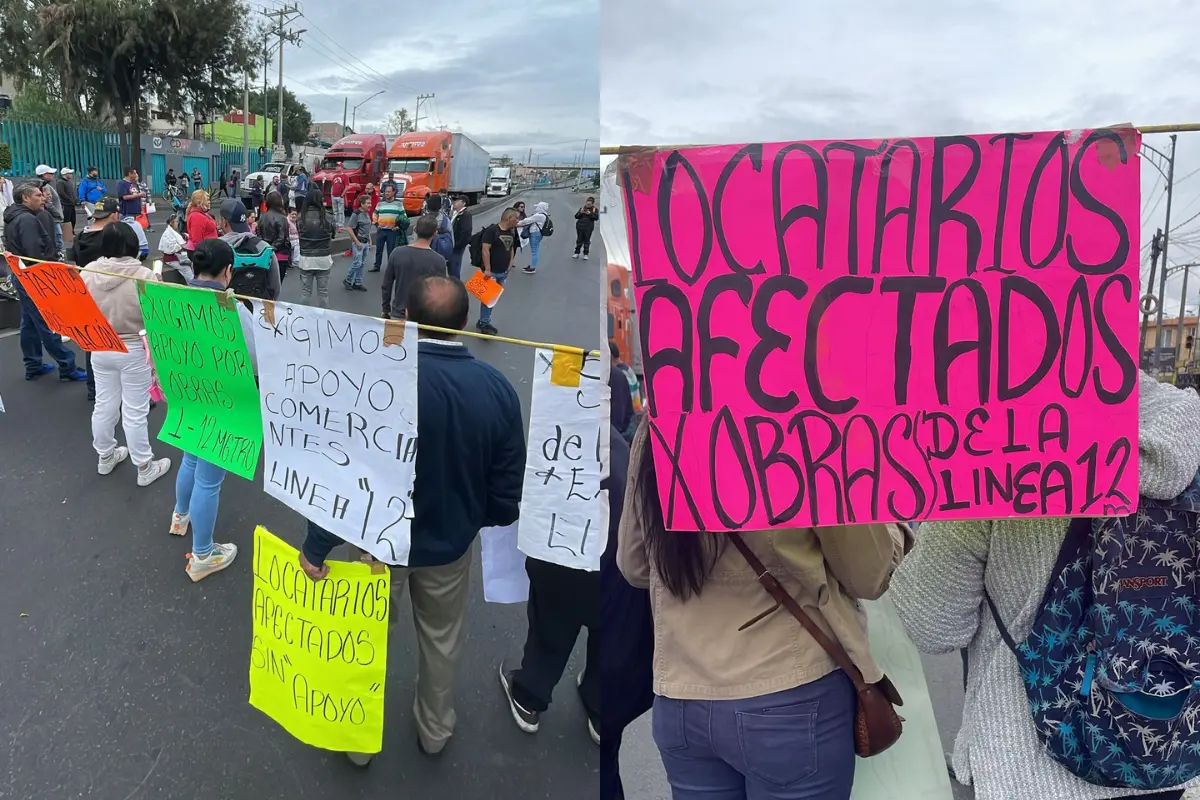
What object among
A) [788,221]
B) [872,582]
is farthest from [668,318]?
[872,582]

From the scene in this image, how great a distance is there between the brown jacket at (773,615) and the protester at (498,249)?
3.94 metres

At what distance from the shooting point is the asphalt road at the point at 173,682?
2.56 meters

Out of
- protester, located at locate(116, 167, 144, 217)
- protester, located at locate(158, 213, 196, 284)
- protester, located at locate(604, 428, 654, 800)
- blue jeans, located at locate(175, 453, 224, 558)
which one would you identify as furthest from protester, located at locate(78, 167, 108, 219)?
protester, located at locate(604, 428, 654, 800)

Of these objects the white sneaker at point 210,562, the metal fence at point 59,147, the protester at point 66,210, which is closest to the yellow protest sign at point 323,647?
the white sneaker at point 210,562

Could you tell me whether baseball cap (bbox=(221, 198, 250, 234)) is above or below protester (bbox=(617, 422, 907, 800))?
above

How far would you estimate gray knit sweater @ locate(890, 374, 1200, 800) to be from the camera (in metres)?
1.43

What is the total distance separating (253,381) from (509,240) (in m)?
2.95

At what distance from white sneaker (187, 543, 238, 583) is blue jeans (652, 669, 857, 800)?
2.83 m

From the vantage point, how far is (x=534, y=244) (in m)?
6.40

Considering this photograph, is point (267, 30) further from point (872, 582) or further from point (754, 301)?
point (872, 582)

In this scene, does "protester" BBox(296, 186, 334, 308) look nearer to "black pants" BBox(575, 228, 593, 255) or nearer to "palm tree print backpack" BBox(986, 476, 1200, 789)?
"black pants" BBox(575, 228, 593, 255)

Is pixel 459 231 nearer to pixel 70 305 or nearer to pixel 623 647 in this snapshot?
pixel 70 305

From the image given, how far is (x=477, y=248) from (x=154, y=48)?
433 cm

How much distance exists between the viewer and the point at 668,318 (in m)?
1.38
